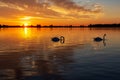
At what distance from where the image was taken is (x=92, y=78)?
2088 centimetres

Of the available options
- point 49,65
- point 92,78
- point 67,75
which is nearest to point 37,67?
point 49,65

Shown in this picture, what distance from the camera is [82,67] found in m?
26.3

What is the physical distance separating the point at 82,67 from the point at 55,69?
316 cm

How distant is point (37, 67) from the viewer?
26.5 meters

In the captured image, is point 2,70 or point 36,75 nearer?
point 36,75

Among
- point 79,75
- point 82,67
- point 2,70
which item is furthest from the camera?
point 82,67

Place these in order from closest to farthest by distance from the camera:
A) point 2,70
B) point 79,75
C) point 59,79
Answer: point 59,79 → point 79,75 → point 2,70

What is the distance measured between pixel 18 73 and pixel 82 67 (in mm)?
7294

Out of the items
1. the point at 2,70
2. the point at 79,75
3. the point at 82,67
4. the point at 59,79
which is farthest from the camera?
the point at 82,67

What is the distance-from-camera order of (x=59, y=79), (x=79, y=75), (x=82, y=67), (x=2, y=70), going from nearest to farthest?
(x=59, y=79) < (x=79, y=75) < (x=2, y=70) < (x=82, y=67)

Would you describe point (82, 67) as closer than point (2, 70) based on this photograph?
No

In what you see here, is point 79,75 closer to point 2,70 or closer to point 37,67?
point 37,67

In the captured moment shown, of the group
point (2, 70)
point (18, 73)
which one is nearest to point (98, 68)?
point (18, 73)

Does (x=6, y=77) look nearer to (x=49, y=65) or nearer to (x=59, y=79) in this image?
(x=59, y=79)
